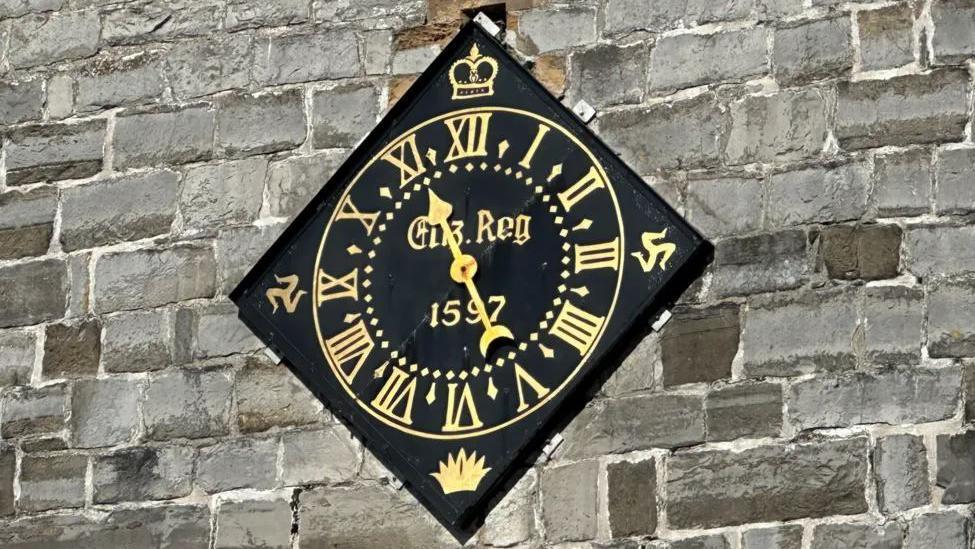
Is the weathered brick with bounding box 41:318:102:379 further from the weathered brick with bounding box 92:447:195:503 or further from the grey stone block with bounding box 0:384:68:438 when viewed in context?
the weathered brick with bounding box 92:447:195:503

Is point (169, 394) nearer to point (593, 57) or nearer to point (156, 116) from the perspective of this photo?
point (156, 116)

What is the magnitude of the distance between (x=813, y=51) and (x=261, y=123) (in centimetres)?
201

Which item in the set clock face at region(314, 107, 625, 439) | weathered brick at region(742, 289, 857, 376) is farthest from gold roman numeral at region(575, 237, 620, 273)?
weathered brick at region(742, 289, 857, 376)

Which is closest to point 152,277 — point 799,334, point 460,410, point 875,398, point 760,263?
point 460,410

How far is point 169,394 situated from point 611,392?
Result: 1.62 m

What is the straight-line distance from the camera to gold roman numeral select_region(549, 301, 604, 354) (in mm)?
8273

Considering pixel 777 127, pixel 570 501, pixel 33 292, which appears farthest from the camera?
pixel 33 292

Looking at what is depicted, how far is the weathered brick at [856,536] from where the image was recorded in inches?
307

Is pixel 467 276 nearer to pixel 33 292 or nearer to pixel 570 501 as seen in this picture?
pixel 570 501

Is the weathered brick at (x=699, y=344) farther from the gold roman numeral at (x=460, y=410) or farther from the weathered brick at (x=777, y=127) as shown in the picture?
the gold roman numeral at (x=460, y=410)

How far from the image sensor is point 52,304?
912 centimetres

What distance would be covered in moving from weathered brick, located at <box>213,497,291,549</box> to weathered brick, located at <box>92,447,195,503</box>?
0.19 meters

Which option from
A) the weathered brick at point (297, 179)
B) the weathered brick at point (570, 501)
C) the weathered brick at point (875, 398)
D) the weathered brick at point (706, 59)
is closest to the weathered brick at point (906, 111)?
the weathered brick at point (706, 59)

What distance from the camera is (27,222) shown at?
928 centimetres
